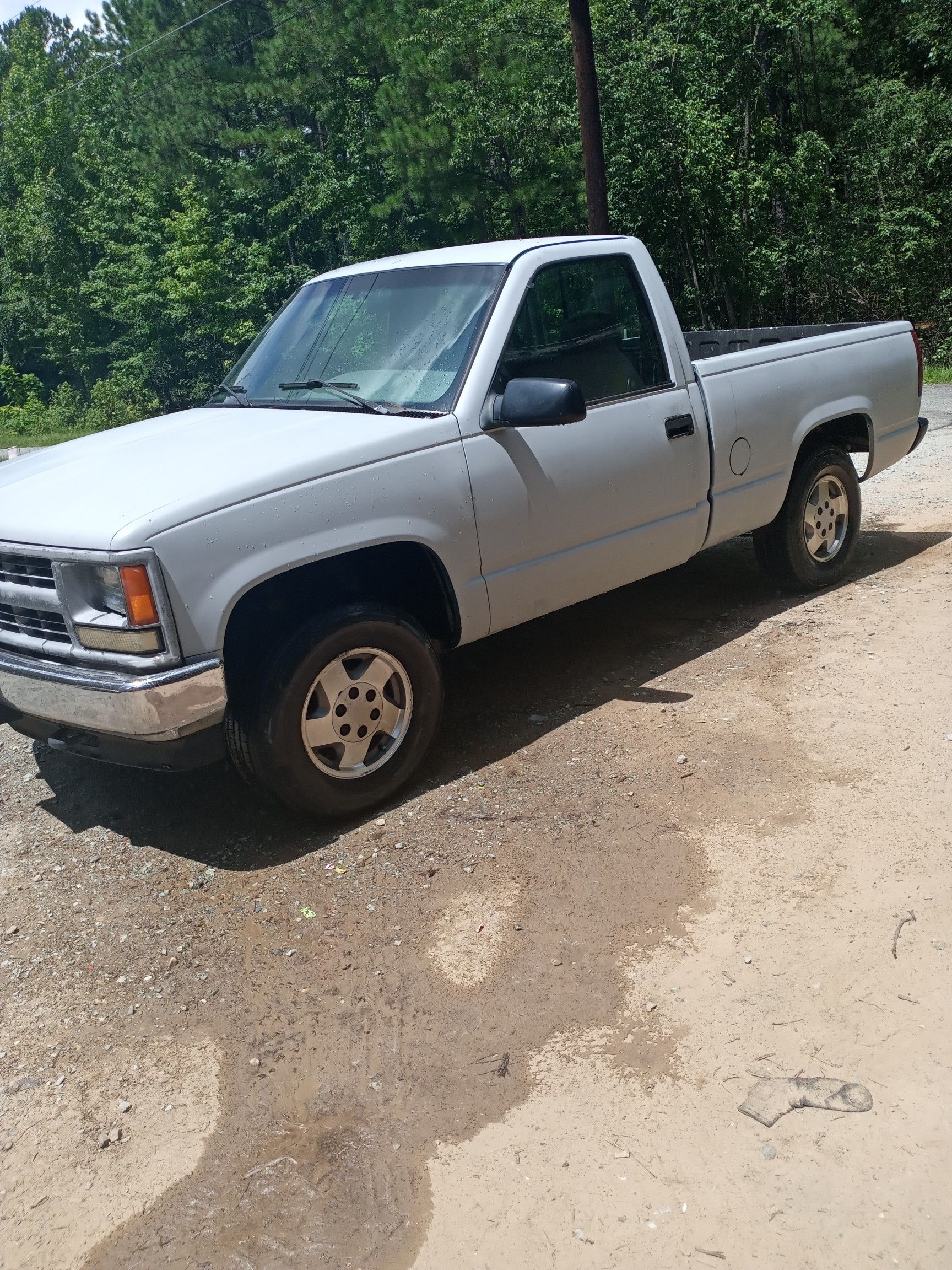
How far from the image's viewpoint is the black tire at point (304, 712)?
12.9 ft

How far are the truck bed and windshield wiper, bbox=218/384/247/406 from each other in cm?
272

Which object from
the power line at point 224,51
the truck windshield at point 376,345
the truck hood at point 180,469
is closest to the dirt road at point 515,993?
the truck hood at point 180,469

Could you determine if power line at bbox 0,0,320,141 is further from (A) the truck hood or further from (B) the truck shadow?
(A) the truck hood

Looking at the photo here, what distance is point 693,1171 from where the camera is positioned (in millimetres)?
2553

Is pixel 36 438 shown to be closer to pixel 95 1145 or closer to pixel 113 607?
pixel 113 607

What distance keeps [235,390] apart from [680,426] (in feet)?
6.72

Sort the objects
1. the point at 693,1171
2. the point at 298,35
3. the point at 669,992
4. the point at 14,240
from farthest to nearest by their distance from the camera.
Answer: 1. the point at 14,240
2. the point at 298,35
3. the point at 669,992
4. the point at 693,1171

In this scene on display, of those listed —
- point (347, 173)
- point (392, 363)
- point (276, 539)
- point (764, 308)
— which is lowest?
point (764, 308)

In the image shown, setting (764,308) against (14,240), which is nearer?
(764,308)

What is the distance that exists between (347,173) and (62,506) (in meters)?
31.6

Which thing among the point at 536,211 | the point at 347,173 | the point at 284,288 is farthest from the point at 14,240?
the point at 536,211

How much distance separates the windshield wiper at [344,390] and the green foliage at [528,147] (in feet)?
56.8

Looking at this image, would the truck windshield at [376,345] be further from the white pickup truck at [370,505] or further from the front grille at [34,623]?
the front grille at [34,623]

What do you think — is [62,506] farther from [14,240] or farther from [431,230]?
[14,240]
